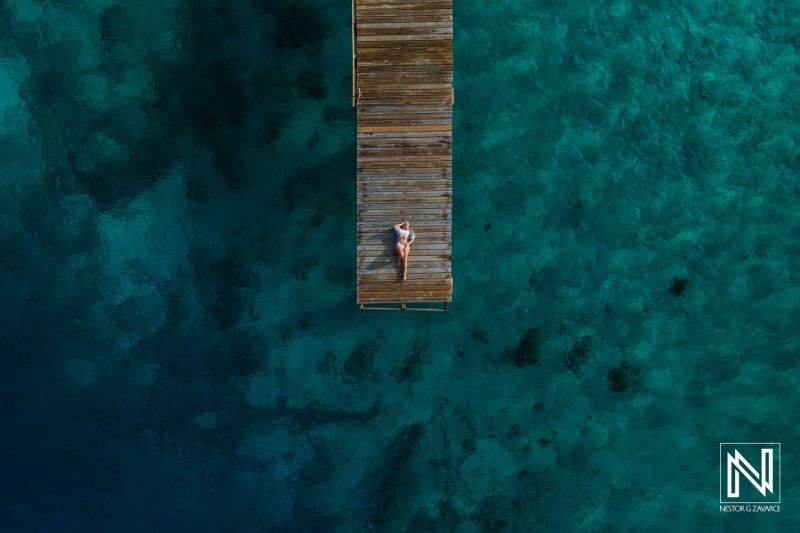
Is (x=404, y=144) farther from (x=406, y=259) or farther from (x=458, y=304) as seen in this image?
(x=458, y=304)

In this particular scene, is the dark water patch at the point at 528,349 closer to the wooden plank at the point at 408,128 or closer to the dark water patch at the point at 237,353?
the wooden plank at the point at 408,128

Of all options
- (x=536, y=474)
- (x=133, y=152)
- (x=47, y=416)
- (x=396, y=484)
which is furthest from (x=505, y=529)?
(x=133, y=152)

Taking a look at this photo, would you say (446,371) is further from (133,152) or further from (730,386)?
(133,152)

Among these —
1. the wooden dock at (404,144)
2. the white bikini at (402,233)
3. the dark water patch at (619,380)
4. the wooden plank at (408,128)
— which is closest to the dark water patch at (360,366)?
the wooden dock at (404,144)

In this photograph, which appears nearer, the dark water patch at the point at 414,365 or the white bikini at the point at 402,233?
the white bikini at the point at 402,233

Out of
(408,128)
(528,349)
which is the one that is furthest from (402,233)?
(528,349)

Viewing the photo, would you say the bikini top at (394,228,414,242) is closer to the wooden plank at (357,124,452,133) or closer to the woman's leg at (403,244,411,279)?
the woman's leg at (403,244,411,279)
